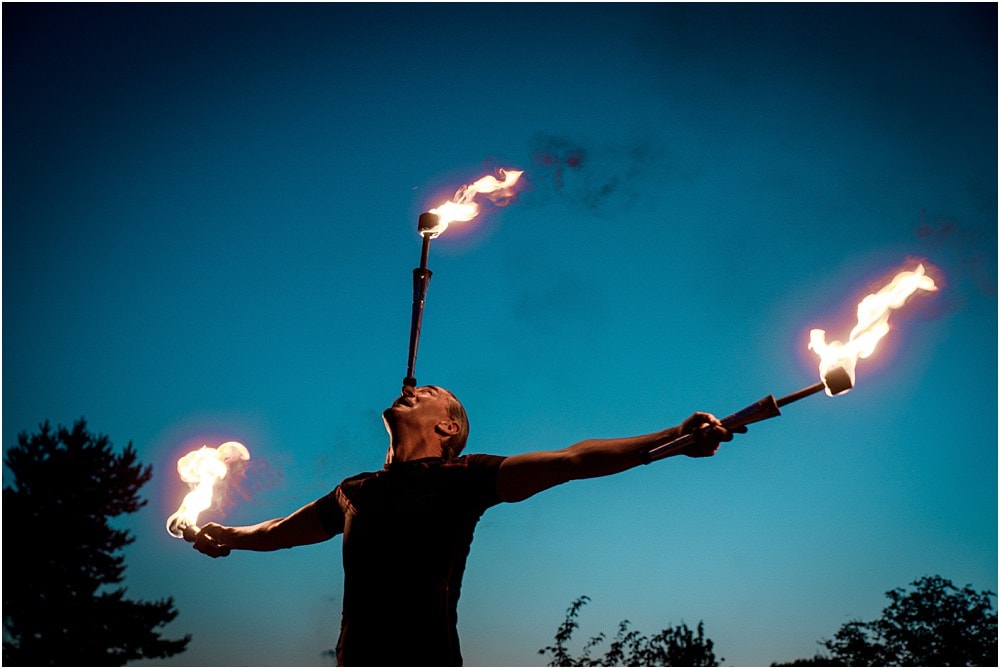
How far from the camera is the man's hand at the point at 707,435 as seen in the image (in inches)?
122

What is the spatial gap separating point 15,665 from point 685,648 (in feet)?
63.5

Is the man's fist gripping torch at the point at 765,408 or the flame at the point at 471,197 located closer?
the man's fist gripping torch at the point at 765,408

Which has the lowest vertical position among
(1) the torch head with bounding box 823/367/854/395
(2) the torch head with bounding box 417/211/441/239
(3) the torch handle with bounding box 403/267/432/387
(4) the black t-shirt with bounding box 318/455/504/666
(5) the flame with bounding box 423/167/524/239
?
(4) the black t-shirt with bounding box 318/455/504/666

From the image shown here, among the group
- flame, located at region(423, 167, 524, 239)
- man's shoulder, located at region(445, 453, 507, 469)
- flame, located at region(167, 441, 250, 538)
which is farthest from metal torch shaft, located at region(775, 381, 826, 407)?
flame, located at region(167, 441, 250, 538)

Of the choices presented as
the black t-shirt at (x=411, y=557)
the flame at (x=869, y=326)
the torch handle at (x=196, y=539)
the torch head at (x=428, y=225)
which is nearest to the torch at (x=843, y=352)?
the flame at (x=869, y=326)

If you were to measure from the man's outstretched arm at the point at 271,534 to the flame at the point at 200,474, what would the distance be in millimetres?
171

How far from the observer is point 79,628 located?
75.9ft

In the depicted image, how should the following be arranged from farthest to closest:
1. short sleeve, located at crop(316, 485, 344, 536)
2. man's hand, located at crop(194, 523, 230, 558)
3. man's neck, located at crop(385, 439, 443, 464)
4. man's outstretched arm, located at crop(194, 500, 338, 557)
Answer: man's hand, located at crop(194, 523, 230, 558) → man's outstretched arm, located at crop(194, 500, 338, 557) → short sleeve, located at crop(316, 485, 344, 536) → man's neck, located at crop(385, 439, 443, 464)

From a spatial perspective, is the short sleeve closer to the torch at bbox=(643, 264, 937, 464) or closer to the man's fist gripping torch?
the torch at bbox=(643, 264, 937, 464)

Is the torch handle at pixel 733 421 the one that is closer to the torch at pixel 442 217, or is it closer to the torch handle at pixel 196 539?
the torch at pixel 442 217

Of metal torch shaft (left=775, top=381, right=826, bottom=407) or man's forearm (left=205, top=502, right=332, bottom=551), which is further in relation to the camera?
man's forearm (left=205, top=502, right=332, bottom=551)

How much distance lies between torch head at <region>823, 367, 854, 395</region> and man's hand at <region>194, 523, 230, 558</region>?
407 cm

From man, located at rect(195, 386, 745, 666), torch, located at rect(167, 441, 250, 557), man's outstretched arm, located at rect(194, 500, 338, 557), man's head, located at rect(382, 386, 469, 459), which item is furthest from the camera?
torch, located at rect(167, 441, 250, 557)

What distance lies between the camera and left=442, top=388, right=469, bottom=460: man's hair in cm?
468
